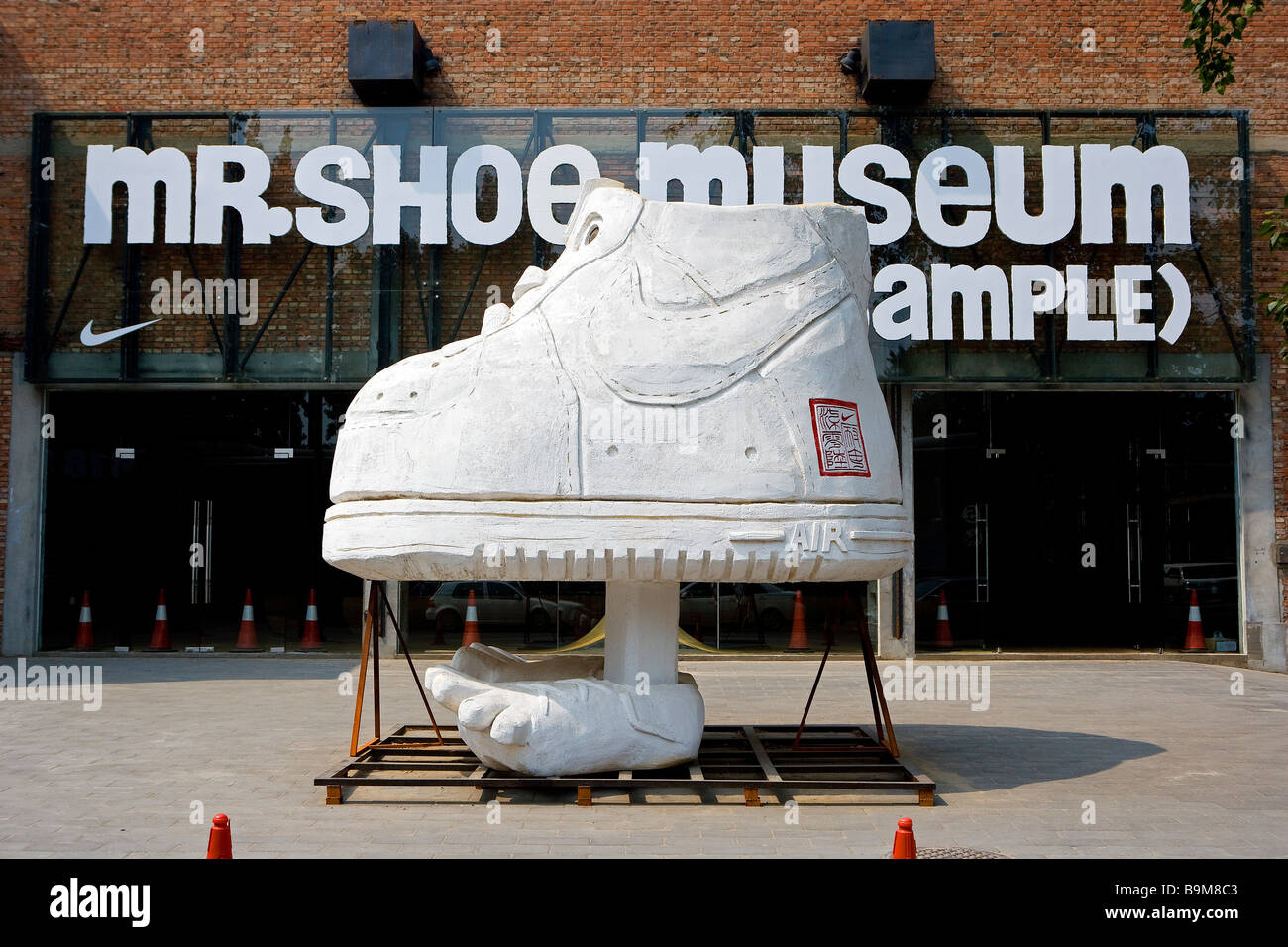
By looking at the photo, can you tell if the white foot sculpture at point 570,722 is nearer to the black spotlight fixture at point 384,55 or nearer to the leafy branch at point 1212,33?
the leafy branch at point 1212,33

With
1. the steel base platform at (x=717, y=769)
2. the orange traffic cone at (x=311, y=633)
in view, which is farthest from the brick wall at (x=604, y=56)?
the steel base platform at (x=717, y=769)

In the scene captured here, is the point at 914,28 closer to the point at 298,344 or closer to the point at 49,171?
the point at 298,344

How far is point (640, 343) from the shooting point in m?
6.12

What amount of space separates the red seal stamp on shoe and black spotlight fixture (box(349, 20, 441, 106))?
8.98 metres

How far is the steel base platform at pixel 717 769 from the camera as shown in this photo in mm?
6070

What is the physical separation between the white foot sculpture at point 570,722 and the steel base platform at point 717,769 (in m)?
0.10

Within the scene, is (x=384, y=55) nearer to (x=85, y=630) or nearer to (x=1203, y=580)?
(x=85, y=630)

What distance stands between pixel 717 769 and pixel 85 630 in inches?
409

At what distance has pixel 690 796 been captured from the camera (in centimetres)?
624

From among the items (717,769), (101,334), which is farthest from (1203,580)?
(101,334)

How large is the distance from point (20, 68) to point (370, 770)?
11.2 metres

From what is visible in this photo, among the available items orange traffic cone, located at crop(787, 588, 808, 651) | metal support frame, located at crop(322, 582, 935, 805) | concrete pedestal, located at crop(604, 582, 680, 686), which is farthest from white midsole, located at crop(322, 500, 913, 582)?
orange traffic cone, located at crop(787, 588, 808, 651)

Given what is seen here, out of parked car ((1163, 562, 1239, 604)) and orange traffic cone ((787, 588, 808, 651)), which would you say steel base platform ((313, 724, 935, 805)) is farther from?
parked car ((1163, 562, 1239, 604))
